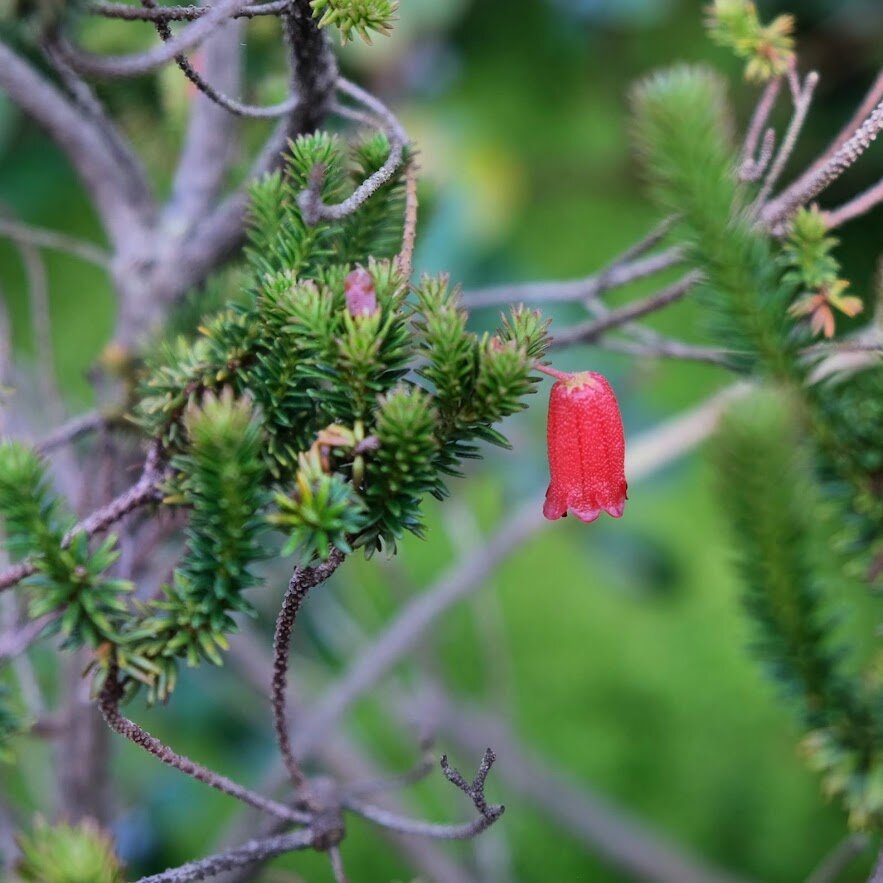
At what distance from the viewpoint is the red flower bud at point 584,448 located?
0.57 metres

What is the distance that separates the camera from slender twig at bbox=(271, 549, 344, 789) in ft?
1.61

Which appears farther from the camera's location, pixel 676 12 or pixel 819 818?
pixel 676 12

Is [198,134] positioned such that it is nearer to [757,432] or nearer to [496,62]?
[757,432]

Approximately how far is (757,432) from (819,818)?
148 centimetres

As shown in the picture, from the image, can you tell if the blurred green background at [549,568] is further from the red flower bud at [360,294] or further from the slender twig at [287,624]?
the red flower bud at [360,294]

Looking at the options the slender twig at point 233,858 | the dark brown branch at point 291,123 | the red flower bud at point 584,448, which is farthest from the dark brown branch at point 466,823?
the dark brown branch at point 291,123

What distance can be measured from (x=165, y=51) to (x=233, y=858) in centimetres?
46

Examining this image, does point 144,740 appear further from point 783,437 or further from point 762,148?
point 762,148

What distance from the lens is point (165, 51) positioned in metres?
0.55

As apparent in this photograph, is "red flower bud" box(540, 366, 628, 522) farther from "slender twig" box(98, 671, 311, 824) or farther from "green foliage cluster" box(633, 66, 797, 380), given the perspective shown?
"slender twig" box(98, 671, 311, 824)

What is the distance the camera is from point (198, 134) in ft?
2.95

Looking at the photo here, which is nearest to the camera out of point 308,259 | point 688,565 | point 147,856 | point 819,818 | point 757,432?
point 757,432

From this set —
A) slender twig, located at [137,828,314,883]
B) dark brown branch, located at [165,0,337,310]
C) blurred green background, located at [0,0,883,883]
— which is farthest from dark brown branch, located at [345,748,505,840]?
blurred green background, located at [0,0,883,883]

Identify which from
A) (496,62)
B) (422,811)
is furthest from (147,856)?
(496,62)
